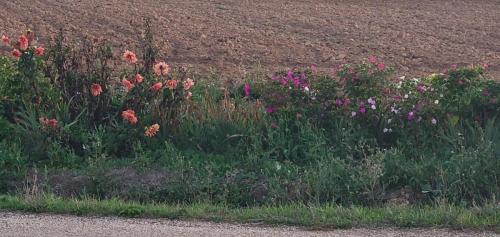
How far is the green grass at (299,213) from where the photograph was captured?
680 cm

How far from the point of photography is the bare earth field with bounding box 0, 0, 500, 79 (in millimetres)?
19750

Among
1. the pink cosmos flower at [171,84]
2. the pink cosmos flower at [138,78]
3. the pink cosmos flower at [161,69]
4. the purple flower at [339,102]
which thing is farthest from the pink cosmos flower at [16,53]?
the purple flower at [339,102]

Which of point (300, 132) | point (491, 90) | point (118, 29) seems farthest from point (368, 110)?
point (118, 29)

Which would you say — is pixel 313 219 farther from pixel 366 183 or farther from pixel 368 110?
pixel 368 110

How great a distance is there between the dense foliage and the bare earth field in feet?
19.1

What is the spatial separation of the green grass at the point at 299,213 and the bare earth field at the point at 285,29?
8860mm

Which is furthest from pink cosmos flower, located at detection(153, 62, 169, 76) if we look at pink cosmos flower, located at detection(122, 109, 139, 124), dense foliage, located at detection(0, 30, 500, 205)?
pink cosmos flower, located at detection(122, 109, 139, 124)

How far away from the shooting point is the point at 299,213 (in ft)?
23.2

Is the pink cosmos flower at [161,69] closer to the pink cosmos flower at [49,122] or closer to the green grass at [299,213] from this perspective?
the pink cosmos flower at [49,122]

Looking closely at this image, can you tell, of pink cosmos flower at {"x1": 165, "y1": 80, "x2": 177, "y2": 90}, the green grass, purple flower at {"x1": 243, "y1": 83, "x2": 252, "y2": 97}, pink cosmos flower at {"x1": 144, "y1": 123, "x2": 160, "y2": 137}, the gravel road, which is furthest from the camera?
purple flower at {"x1": 243, "y1": 83, "x2": 252, "y2": 97}

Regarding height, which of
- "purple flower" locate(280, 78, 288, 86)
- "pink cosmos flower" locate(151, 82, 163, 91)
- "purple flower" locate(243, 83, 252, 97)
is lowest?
"purple flower" locate(243, 83, 252, 97)

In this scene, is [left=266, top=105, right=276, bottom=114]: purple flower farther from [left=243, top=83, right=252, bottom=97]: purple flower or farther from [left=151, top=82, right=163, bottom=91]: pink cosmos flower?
[left=151, top=82, right=163, bottom=91]: pink cosmos flower

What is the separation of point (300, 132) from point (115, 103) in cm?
233

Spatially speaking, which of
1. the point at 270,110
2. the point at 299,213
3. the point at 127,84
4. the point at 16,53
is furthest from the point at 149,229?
the point at 16,53
